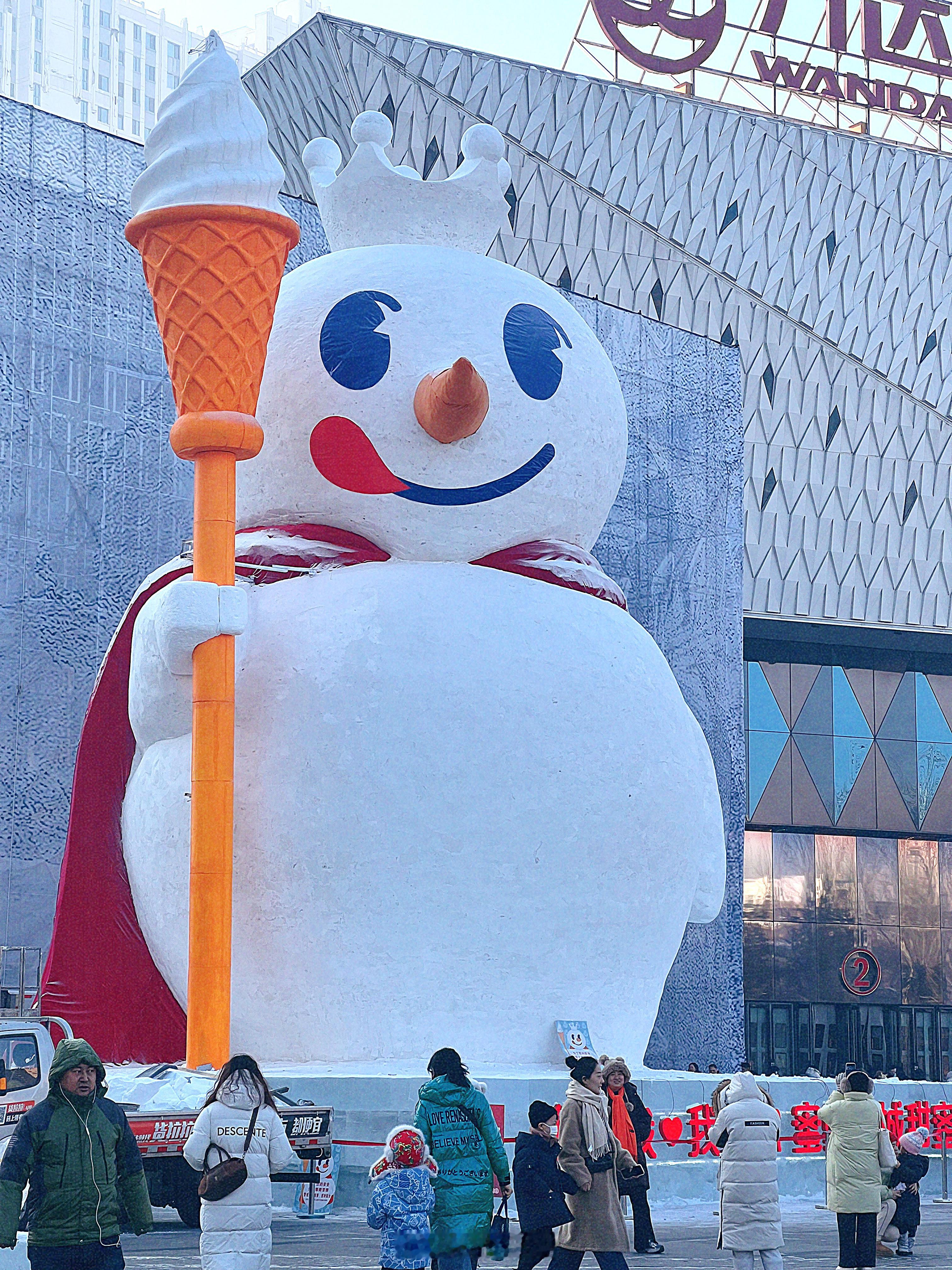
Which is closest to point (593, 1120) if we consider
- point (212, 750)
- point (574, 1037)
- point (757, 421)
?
point (574, 1037)

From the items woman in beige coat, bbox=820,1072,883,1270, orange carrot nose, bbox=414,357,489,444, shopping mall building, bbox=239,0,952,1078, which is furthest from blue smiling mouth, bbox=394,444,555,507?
shopping mall building, bbox=239,0,952,1078

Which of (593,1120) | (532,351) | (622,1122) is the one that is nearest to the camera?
(593,1120)

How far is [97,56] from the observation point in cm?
8131

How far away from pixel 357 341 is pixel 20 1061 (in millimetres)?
5030

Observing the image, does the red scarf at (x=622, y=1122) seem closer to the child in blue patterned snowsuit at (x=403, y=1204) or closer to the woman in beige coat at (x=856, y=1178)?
the woman in beige coat at (x=856, y=1178)

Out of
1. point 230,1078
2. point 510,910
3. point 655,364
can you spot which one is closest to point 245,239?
point 510,910

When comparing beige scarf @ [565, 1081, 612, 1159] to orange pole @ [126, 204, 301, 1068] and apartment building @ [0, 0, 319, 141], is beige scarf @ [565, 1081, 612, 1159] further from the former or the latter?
apartment building @ [0, 0, 319, 141]

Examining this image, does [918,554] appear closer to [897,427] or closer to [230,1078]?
[897,427]

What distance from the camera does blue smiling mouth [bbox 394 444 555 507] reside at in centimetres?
1202

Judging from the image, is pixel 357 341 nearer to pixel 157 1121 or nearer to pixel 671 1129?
pixel 157 1121

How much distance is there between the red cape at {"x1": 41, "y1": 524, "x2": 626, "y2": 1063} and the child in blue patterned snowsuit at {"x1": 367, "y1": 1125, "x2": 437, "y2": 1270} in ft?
20.1

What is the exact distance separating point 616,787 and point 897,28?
24.3 meters

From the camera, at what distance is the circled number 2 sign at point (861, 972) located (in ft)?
108

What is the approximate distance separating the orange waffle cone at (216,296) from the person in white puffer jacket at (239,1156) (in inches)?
248
